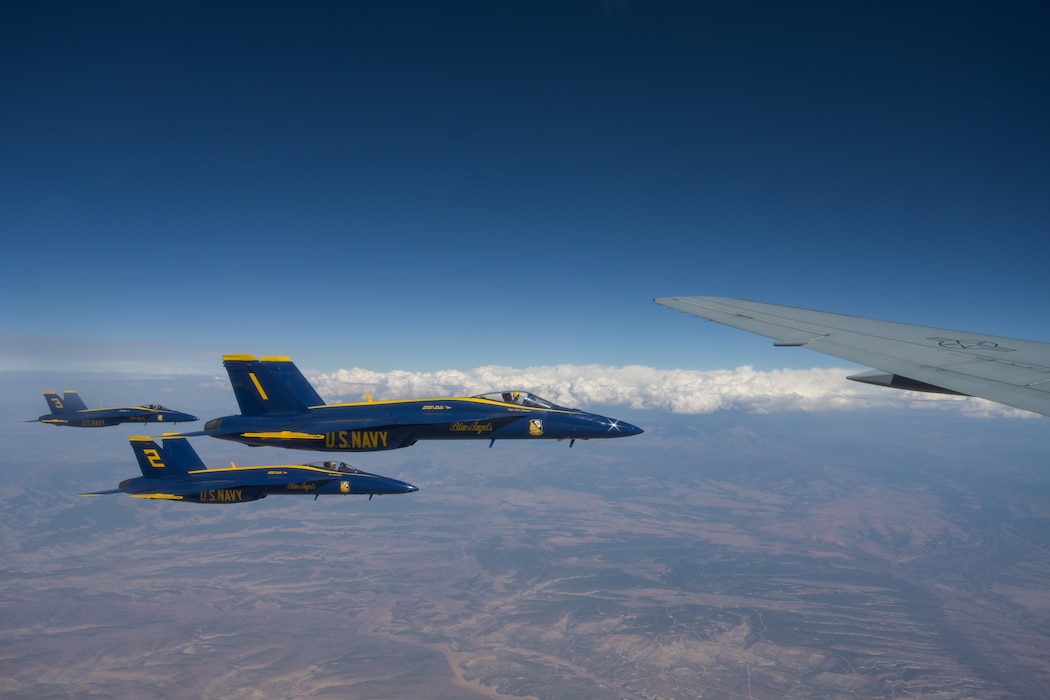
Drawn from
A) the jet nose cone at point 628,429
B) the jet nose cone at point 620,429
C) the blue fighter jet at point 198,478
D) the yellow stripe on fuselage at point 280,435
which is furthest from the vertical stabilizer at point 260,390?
the jet nose cone at point 628,429

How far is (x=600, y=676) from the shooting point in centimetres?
16038

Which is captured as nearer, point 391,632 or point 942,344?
point 942,344

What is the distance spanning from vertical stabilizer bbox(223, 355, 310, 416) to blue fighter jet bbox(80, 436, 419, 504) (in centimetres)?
670

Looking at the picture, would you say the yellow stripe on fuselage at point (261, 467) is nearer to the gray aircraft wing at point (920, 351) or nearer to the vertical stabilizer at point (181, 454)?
the vertical stabilizer at point (181, 454)

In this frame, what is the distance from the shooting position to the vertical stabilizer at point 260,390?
1520cm

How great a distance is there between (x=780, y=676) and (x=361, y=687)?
150m

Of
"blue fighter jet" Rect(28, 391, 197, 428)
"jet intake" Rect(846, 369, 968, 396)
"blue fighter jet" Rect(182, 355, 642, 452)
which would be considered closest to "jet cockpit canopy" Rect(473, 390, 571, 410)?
"blue fighter jet" Rect(182, 355, 642, 452)

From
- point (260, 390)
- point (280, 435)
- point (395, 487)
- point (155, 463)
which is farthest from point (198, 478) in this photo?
point (280, 435)

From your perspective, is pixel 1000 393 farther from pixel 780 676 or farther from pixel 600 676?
pixel 780 676

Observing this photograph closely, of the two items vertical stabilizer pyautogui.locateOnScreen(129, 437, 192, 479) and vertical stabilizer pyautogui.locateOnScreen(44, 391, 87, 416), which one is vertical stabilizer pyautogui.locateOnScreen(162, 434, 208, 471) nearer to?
vertical stabilizer pyautogui.locateOnScreen(129, 437, 192, 479)

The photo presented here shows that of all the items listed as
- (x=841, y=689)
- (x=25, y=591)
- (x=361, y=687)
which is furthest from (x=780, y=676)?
(x=25, y=591)

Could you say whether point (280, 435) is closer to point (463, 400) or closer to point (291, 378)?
point (291, 378)

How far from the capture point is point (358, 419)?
15266 millimetres

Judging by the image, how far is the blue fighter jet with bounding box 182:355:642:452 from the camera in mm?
14703
